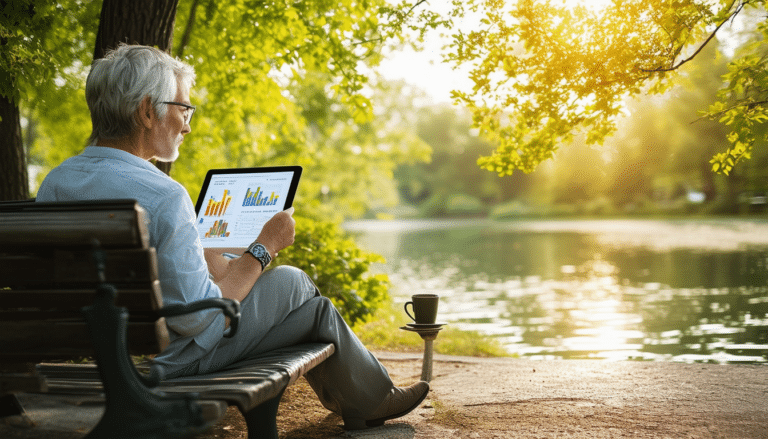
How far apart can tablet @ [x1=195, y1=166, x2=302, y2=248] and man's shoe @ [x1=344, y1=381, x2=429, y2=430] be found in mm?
1062

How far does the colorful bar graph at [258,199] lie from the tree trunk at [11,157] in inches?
141

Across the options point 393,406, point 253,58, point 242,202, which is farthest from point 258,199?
point 253,58

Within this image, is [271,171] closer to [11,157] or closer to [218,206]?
[218,206]

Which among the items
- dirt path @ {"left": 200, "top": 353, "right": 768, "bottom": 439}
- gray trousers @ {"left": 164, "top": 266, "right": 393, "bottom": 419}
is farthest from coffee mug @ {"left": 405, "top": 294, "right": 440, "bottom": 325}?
gray trousers @ {"left": 164, "top": 266, "right": 393, "bottom": 419}

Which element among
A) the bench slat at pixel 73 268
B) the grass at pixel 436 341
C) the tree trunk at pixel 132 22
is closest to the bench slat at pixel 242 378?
the bench slat at pixel 73 268

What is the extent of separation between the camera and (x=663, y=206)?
5003cm

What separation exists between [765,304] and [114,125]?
35.7 feet

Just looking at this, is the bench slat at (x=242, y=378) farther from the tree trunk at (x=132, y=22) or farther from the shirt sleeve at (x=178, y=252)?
the tree trunk at (x=132, y=22)

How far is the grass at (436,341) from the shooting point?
24.1 ft

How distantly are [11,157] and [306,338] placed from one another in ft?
14.3

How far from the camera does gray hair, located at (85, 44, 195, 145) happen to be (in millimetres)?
2590

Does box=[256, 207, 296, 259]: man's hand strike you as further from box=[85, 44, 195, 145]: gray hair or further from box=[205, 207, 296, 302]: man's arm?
box=[85, 44, 195, 145]: gray hair

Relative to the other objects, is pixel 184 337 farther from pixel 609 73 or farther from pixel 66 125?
pixel 66 125

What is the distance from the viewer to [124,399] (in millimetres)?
2020
